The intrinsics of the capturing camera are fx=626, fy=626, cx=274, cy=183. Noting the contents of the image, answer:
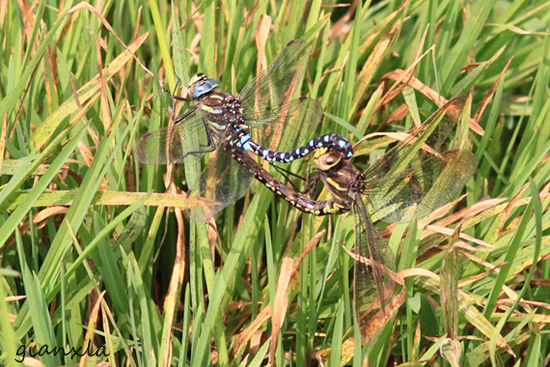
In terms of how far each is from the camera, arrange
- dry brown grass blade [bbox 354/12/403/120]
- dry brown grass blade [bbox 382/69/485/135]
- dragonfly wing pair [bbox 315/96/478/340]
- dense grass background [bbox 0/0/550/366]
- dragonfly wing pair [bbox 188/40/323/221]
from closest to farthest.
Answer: dense grass background [bbox 0/0/550/366] → dragonfly wing pair [bbox 315/96/478/340] → dragonfly wing pair [bbox 188/40/323/221] → dry brown grass blade [bbox 382/69/485/135] → dry brown grass blade [bbox 354/12/403/120]

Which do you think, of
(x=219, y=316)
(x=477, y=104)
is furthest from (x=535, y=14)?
(x=219, y=316)

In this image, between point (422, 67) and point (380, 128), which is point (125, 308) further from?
point (422, 67)

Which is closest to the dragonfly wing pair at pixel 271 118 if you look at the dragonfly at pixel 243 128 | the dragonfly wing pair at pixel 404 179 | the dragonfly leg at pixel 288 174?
the dragonfly at pixel 243 128

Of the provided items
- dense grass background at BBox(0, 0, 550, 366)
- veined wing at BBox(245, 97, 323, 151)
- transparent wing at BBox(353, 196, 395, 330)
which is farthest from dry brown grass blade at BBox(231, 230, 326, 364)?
veined wing at BBox(245, 97, 323, 151)

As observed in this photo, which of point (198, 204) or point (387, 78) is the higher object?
point (387, 78)

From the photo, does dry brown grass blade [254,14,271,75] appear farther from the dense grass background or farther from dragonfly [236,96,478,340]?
dragonfly [236,96,478,340]
